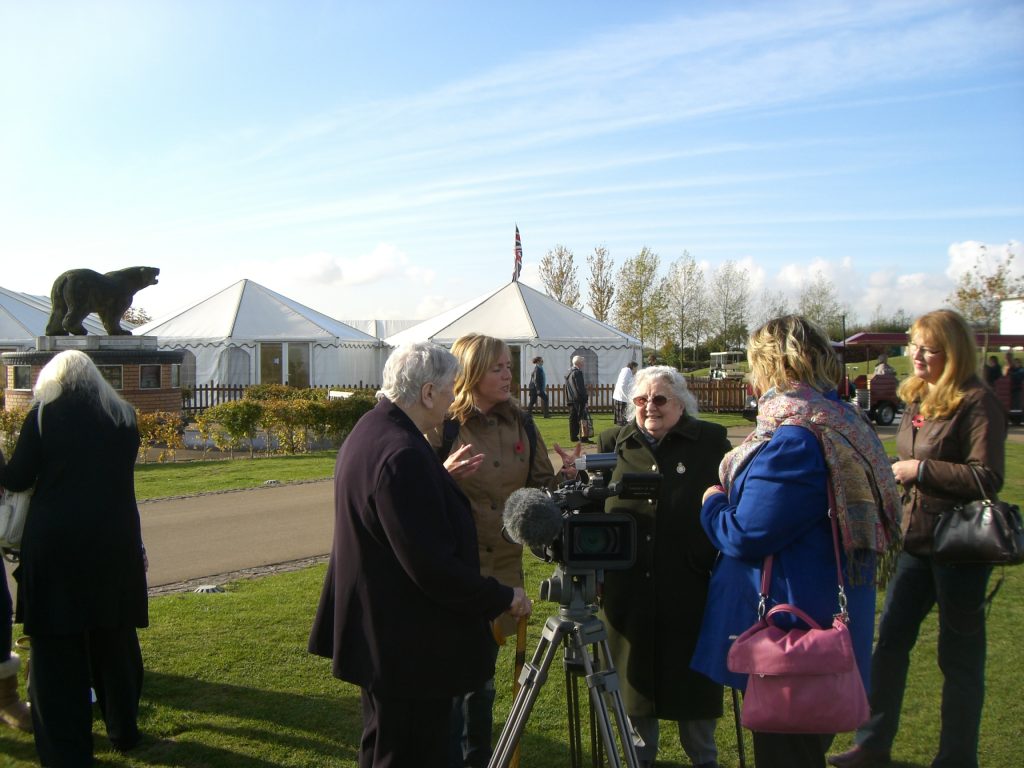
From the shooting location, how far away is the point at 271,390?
20344 mm

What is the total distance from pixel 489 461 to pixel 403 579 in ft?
3.93

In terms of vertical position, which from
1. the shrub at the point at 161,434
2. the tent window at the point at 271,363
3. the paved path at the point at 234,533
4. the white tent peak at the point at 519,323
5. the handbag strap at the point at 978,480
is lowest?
the paved path at the point at 234,533

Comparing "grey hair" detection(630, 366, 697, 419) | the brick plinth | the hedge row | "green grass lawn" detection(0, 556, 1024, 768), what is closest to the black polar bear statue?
the brick plinth

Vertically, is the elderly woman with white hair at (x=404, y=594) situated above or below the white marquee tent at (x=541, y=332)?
below

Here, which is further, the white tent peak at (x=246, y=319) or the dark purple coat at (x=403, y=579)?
the white tent peak at (x=246, y=319)

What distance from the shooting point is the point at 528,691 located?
2.94 metres

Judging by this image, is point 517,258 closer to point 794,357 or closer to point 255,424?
point 255,424

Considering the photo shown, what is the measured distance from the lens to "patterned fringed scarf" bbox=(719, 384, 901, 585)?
8.68ft

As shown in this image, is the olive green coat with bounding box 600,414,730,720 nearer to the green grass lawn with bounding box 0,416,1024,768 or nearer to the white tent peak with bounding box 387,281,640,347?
the green grass lawn with bounding box 0,416,1024,768

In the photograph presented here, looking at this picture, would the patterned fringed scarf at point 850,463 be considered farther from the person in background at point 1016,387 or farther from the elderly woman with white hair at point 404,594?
the person in background at point 1016,387

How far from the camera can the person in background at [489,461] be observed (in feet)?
12.0

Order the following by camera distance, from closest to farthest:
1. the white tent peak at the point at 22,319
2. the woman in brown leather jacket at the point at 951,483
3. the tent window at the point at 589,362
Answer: the woman in brown leather jacket at the point at 951,483 → the tent window at the point at 589,362 → the white tent peak at the point at 22,319

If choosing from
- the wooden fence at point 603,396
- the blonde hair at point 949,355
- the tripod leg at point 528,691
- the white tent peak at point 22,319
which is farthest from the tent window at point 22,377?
the blonde hair at point 949,355

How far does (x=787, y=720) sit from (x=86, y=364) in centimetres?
312
